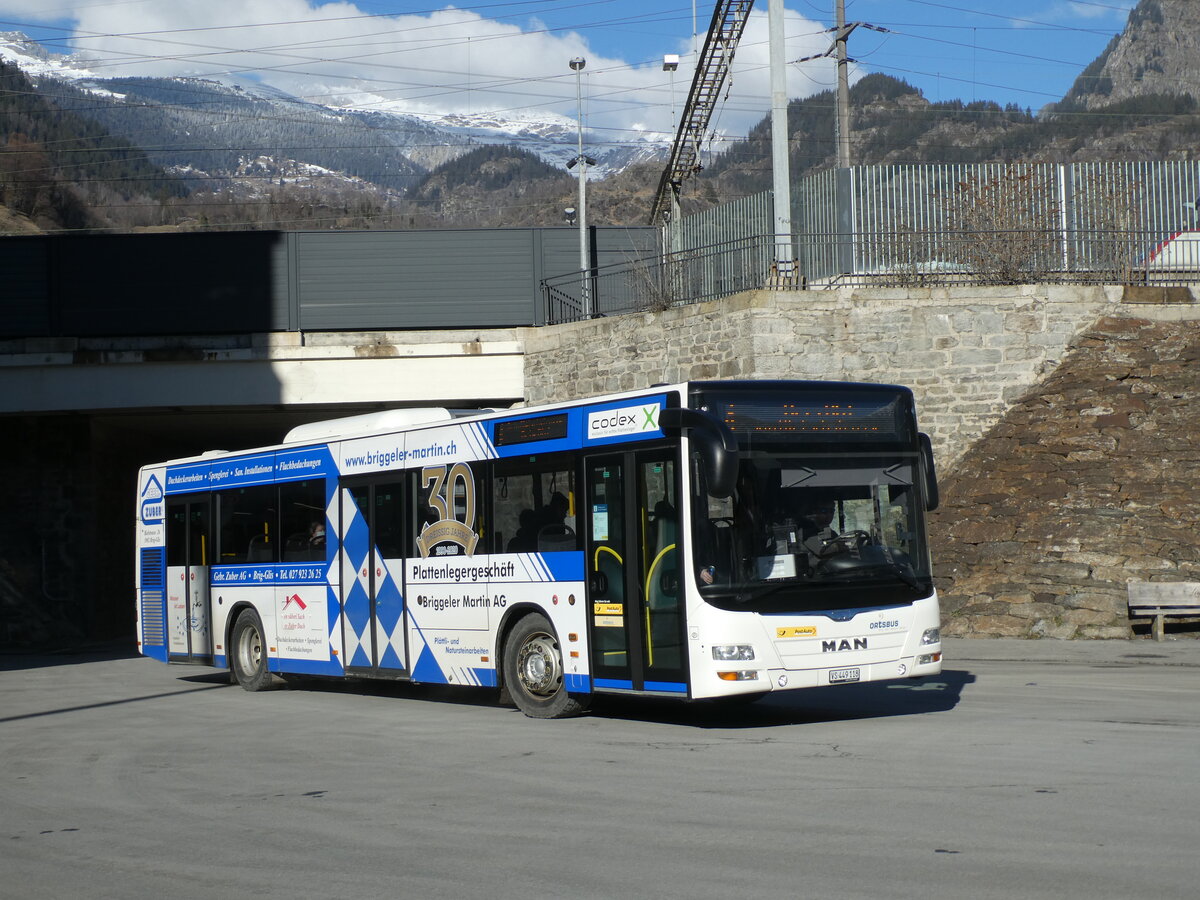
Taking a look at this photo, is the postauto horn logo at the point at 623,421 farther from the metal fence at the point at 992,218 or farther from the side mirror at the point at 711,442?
the metal fence at the point at 992,218

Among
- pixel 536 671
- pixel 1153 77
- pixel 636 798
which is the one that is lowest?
pixel 636 798

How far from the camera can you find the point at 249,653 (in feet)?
56.3

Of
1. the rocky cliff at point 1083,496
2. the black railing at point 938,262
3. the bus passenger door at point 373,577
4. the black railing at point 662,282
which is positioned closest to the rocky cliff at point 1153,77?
the black railing at point 938,262

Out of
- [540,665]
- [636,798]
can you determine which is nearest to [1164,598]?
[540,665]

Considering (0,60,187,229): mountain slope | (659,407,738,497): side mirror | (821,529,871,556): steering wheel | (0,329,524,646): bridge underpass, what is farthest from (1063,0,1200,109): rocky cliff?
(659,407,738,497): side mirror

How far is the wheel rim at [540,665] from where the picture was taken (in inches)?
482

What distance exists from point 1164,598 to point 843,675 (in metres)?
8.24

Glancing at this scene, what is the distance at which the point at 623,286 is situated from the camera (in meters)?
29.5

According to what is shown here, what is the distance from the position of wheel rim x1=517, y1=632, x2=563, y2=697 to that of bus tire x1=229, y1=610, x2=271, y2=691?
5146mm

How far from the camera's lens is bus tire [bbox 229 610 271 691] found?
1681 centimetres

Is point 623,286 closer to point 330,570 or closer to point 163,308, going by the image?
point 163,308

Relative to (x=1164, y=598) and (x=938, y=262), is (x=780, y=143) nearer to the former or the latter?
(x=938, y=262)

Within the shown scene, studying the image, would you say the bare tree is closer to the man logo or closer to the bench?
the bench

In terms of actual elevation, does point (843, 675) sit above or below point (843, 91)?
below
